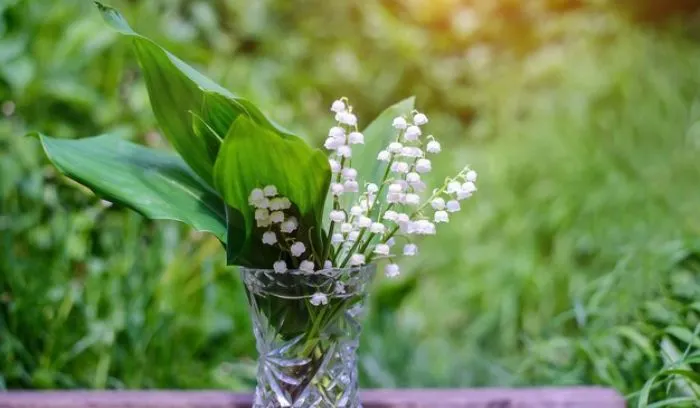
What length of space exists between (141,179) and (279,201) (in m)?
0.15

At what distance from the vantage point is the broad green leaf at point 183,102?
0.70m

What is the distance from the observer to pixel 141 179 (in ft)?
2.48

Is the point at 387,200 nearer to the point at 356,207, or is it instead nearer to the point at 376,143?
the point at 356,207

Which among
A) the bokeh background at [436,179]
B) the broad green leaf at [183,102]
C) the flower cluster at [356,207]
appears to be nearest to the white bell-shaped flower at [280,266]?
the flower cluster at [356,207]

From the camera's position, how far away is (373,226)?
2.24 ft

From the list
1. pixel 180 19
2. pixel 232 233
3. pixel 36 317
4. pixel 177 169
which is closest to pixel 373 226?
pixel 232 233

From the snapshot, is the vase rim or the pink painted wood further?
the pink painted wood

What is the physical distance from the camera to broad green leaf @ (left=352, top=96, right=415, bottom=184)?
0.80m

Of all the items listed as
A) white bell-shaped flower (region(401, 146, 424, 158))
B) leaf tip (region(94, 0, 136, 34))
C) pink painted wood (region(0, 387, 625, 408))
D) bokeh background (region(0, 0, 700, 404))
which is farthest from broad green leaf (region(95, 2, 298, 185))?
bokeh background (region(0, 0, 700, 404))

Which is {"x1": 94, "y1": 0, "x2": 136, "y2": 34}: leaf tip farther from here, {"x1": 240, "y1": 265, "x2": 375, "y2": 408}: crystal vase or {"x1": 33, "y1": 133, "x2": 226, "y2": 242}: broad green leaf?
{"x1": 240, "y1": 265, "x2": 375, "y2": 408}: crystal vase

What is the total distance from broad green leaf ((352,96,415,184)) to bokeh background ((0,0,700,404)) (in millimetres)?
397

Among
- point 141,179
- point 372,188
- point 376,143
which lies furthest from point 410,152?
point 141,179

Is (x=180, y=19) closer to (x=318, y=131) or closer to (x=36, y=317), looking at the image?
(x=318, y=131)

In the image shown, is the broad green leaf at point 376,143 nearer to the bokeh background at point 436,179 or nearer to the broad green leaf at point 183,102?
the broad green leaf at point 183,102
